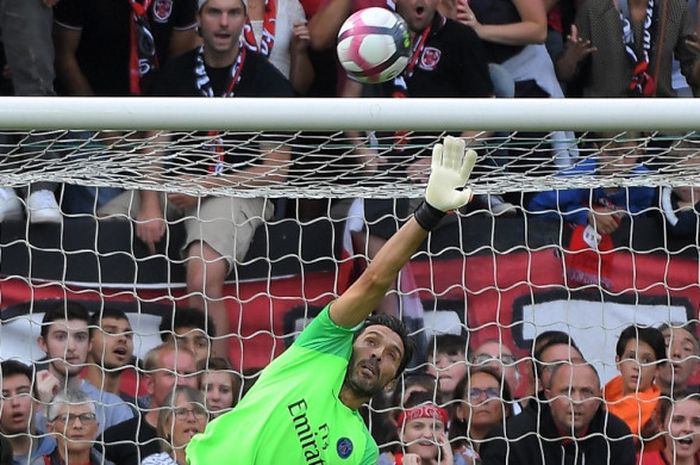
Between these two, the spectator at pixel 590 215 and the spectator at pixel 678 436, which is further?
the spectator at pixel 590 215

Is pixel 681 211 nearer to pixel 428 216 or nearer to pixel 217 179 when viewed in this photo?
pixel 217 179

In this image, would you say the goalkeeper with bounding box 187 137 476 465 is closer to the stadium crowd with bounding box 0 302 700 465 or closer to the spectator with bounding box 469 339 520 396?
the stadium crowd with bounding box 0 302 700 465

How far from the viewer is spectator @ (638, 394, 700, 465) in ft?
18.9

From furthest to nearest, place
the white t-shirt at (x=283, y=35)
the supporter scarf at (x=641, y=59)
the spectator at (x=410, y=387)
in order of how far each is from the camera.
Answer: the supporter scarf at (x=641, y=59), the white t-shirt at (x=283, y=35), the spectator at (x=410, y=387)

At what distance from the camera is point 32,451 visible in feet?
17.9

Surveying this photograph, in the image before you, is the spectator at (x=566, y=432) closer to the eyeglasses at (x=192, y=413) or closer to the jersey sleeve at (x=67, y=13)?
the eyeglasses at (x=192, y=413)

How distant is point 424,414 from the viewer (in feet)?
18.5

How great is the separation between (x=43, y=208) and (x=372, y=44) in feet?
5.01

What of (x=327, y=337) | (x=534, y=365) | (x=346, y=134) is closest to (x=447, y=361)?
(x=534, y=365)

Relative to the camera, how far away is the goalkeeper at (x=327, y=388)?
14.4 ft

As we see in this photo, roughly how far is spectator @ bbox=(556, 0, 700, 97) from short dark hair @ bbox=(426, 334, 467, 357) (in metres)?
1.49

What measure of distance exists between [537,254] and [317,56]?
4.28 feet

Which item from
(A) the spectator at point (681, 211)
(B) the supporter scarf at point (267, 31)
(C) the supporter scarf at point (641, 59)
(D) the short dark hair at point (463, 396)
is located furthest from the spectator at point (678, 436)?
(B) the supporter scarf at point (267, 31)

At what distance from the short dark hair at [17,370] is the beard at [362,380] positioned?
157 cm
